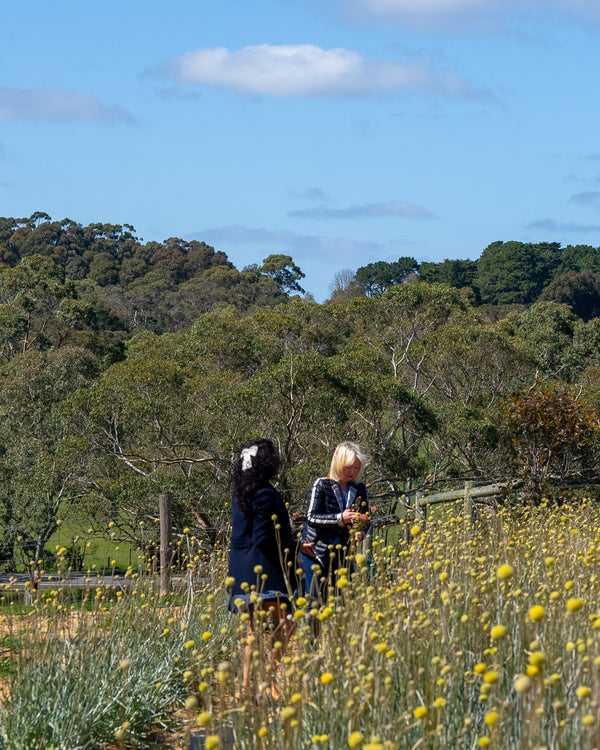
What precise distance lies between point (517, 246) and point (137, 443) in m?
68.8

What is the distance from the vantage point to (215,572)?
18.2 feet

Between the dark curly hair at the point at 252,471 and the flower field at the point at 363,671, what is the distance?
0.40 metres

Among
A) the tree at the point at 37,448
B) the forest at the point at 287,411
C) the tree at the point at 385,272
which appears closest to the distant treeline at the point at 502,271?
the tree at the point at 385,272

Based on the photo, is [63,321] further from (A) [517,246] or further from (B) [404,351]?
(A) [517,246]

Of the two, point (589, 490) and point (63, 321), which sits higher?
point (63, 321)

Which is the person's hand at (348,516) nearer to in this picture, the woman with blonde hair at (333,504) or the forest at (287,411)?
the woman with blonde hair at (333,504)

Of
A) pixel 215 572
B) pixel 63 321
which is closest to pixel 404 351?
pixel 63 321

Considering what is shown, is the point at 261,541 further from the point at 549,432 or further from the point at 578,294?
the point at 578,294

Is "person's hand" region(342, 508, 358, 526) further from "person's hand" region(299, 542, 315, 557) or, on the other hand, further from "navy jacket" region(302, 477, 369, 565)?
"person's hand" region(299, 542, 315, 557)

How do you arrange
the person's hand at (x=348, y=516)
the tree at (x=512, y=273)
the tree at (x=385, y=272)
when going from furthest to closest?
the tree at (x=385, y=272)
the tree at (x=512, y=273)
the person's hand at (x=348, y=516)

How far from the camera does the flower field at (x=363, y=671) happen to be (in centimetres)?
258

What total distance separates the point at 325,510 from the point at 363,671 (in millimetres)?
1859

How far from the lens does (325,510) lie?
4.98 meters

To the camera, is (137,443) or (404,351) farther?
(404,351)
